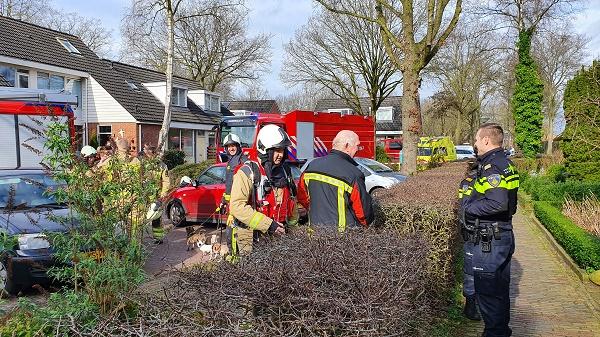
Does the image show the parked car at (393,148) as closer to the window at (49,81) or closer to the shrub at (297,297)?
the window at (49,81)

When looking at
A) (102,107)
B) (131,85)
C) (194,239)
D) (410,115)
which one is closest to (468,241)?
(194,239)

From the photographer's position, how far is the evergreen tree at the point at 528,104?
3066 centimetres

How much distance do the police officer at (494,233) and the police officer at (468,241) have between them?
0.27 feet

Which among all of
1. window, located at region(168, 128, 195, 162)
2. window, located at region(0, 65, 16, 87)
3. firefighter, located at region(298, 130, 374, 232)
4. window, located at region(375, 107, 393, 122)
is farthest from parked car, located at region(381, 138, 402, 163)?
firefighter, located at region(298, 130, 374, 232)

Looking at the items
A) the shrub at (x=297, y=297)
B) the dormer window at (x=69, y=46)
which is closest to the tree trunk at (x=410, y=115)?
the shrub at (x=297, y=297)

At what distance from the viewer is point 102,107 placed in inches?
1123

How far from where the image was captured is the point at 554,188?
44.1ft

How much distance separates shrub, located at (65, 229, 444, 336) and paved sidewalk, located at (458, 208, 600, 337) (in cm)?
278

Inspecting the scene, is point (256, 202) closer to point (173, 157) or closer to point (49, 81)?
point (173, 157)

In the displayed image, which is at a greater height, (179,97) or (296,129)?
(179,97)

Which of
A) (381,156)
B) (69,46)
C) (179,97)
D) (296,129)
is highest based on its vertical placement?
(69,46)

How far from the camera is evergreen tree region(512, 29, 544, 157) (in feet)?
101

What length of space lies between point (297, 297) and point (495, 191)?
250 centimetres

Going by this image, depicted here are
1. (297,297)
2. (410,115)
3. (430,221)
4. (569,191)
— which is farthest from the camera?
(410,115)
